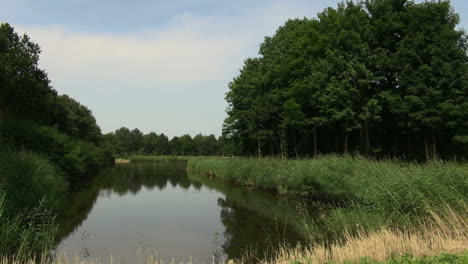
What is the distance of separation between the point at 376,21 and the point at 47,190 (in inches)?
1042

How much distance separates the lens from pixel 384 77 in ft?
97.2

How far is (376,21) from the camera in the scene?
30922 mm

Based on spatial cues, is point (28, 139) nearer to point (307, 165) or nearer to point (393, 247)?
point (307, 165)

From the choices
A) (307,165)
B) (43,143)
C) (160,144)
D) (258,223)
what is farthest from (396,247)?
(160,144)

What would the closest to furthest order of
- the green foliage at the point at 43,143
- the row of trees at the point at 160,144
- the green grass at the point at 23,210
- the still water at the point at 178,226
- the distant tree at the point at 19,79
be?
the green grass at the point at 23,210, the still water at the point at 178,226, the green foliage at the point at 43,143, the distant tree at the point at 19,79, the row of trees at the point at 160,144

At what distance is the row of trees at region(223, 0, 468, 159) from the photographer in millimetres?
27672

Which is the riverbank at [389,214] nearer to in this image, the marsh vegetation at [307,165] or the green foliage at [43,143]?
the marsh vegetation at [307,165]

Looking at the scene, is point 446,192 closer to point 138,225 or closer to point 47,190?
point 138,225

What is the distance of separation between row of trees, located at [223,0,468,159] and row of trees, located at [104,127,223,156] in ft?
316

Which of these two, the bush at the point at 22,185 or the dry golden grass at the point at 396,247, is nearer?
the dry golden grass at the point at 396,247

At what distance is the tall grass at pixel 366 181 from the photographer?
1069 centimetres

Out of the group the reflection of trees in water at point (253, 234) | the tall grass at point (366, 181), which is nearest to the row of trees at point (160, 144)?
the tall grass at point (366, 181)

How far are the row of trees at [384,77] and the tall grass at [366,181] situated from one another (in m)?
7.24

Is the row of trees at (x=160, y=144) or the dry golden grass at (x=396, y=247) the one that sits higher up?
the row of trees at (x=160, y=144)
